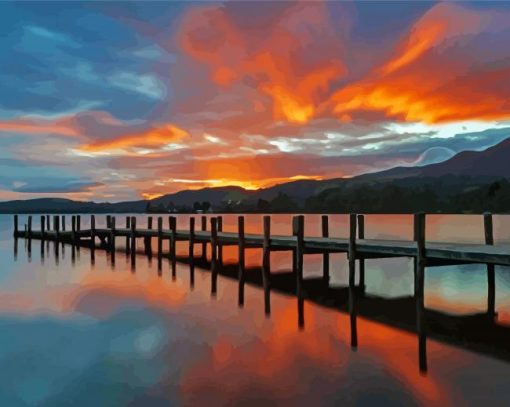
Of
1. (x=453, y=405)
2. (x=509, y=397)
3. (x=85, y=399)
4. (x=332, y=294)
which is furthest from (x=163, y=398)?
(x=332, y=294)

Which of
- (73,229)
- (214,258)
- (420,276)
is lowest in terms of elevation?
(214,258)

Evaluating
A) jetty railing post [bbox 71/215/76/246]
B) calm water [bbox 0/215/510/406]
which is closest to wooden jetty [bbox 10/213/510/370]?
calm water [bbox 0/215/510/406]

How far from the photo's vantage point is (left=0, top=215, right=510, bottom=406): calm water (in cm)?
927

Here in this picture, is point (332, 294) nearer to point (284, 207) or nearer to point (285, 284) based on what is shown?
point (285, 284)

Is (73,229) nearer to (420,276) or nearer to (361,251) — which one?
(361,251)

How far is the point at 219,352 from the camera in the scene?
1208 centimetres

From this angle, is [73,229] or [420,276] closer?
[420,276]

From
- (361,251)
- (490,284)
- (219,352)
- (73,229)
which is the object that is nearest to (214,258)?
(361,251)

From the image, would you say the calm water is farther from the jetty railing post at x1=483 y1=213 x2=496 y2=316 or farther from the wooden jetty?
the wooden jetty

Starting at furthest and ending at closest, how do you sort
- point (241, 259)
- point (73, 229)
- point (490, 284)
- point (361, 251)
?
point (73, 229) → point (241, 259) → point (490, 284) → point (361, 251)

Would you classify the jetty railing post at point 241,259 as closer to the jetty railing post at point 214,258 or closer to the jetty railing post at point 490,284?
the jetty railing post at point 214,258

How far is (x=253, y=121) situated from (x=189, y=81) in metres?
5.84

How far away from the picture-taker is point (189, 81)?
24.5m

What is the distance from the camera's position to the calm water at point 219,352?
927 centimetres
